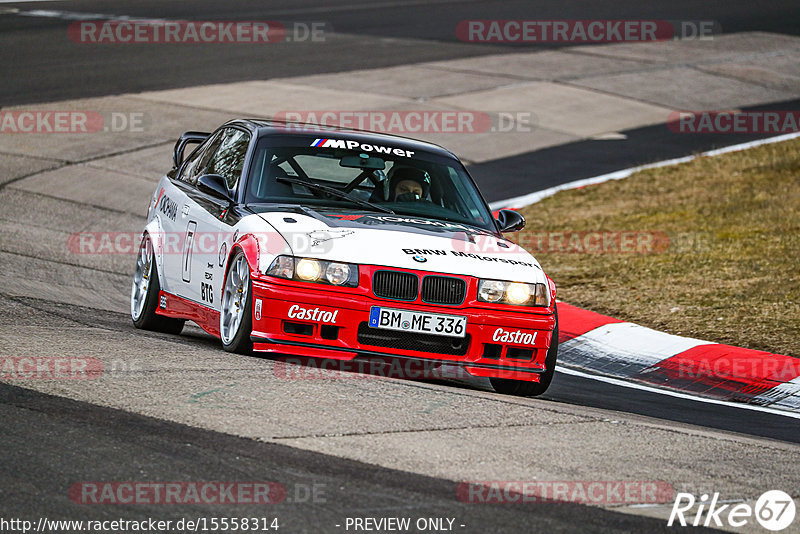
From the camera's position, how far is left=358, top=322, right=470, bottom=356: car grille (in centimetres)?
749

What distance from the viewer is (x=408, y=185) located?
8828 millimetres

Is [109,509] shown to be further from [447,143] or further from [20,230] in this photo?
[447,143]

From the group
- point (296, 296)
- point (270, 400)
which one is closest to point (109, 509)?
point (270, 400)

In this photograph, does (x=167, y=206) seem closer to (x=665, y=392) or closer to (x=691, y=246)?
(x=665, y=392)

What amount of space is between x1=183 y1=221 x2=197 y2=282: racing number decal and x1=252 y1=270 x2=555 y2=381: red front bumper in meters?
1.49

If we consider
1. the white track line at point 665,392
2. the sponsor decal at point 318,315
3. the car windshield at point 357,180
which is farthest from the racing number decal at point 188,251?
the white track line at point 665,392

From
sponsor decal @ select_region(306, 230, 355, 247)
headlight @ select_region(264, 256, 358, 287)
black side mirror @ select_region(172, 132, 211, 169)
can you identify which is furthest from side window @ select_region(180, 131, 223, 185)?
headlight @ select_region(264, 256, 358, 287)

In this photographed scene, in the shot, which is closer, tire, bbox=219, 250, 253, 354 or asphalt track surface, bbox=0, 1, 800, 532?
asphalt track surface, bbox=0, 1, 800, 532

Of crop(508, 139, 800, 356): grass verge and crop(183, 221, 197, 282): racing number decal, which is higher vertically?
crop(183, 221, 197, 282): racing number decal

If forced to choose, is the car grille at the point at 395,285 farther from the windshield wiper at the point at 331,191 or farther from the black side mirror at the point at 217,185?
the black side mirror at the point at 217,185

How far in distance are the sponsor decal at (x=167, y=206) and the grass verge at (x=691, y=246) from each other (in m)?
3.95

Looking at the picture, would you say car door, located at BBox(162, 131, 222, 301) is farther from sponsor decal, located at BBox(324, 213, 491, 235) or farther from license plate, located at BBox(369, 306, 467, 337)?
license plate, located at BBox(369, 306, 467, 337)

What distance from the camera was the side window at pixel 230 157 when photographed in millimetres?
8898

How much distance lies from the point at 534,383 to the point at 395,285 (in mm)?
1156
